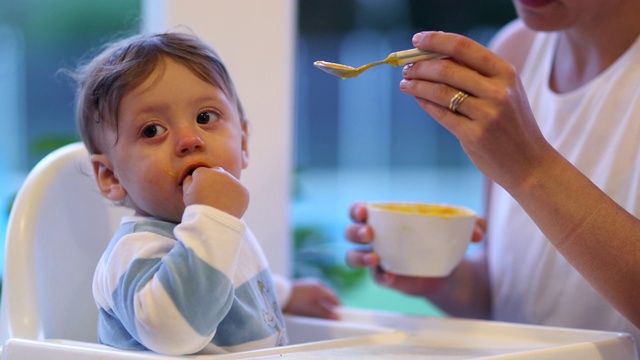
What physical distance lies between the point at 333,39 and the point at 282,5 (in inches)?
110

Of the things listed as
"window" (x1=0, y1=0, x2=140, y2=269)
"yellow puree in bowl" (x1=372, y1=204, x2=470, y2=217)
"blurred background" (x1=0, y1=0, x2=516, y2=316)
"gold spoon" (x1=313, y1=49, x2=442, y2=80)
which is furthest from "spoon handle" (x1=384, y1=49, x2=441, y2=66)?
"window" (x1=0, y1=0, x2=140, y2=269)

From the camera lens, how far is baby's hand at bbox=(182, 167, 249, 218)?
0.70 metres

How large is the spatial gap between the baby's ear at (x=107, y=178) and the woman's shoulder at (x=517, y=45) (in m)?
0.67

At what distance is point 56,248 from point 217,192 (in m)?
0.31

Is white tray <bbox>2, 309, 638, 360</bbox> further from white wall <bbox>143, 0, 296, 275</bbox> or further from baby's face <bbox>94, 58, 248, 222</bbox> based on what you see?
white wall <bbox>143, 0, 296, 275</bbox>

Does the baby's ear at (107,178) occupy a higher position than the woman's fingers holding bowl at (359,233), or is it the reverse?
the baby's ear at (107,178)

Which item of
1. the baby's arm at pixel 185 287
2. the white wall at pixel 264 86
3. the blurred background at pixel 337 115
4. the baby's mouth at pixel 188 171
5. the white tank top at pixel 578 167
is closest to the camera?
the baby's arm at pixel 185 287

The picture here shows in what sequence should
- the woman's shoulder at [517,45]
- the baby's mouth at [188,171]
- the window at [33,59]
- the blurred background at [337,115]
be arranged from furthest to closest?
1. the blurred background at [337,115]
2. the window at [33,59]
3. the woman's shoulder at [517,45]
4. the baby's mouth at [188,171]

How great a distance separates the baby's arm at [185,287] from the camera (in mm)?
655

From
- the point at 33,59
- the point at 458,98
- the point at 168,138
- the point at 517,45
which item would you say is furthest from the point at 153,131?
the point at 33,59

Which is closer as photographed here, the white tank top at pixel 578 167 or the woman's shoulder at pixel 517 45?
the white tank top at pixel 578 167

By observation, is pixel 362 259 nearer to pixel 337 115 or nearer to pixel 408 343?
pixel 408 343

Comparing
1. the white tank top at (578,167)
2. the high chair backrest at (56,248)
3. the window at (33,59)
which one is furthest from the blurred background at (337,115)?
the white tank top at (578,167)

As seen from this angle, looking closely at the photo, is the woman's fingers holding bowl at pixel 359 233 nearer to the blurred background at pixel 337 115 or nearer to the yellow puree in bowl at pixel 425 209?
the yellow puree in bowl at pixel 425 209
